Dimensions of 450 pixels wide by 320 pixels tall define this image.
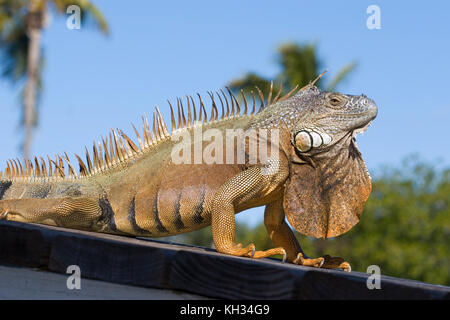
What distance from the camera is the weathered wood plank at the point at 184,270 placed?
11.3ft

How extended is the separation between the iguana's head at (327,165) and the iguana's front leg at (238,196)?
19cm

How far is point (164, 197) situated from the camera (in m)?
5.96

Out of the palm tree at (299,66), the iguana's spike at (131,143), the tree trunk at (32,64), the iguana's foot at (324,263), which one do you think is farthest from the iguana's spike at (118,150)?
the tree trunk at (32,64)

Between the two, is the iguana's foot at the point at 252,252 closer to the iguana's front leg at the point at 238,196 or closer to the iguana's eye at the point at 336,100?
the iguana's front leg at the point at 238,196

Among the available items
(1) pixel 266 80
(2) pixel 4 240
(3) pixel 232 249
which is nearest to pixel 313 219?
(3) pixel 232 249

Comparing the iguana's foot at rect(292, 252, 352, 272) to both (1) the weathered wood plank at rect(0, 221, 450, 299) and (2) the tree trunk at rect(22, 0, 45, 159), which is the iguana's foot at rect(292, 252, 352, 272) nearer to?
(1) the weathered wood plank at rect(0, 221, 450, 299)

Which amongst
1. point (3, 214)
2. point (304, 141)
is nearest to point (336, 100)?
point (304, 141)

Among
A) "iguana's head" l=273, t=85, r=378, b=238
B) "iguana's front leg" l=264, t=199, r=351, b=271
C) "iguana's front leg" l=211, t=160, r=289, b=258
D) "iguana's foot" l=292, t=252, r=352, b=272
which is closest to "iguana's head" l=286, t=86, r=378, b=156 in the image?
"iguana's head" l=273, t=85, r=378, b=238

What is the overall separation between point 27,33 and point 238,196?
81.2 feet

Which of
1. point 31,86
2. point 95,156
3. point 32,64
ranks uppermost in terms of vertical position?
point 32,64

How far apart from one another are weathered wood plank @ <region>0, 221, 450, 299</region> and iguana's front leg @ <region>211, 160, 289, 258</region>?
4.75 ft

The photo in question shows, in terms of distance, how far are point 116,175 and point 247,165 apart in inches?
54.6

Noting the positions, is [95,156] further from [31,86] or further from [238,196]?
[31,86]

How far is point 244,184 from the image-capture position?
18.7 feet
